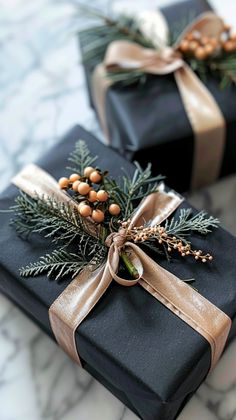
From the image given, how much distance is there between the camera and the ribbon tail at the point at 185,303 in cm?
76

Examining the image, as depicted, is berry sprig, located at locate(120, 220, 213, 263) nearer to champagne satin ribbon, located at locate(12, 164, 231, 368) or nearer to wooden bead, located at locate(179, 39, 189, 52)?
champagne satin ribbon, located at locate(12, 164, 231, 368)

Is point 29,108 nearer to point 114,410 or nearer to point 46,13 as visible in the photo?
point 46,13

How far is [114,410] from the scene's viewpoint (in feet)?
2.91

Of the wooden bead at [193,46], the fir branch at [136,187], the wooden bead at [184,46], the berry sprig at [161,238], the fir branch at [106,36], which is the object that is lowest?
the berry sprig at [161,238]

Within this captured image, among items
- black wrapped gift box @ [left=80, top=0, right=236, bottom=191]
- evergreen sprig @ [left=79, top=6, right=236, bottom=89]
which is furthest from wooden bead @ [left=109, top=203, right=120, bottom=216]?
evergreen sprig @ [left=79, top=6, right=236, bottom=89]

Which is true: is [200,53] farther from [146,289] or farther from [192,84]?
[146,289]

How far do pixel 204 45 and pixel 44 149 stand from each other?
348mm

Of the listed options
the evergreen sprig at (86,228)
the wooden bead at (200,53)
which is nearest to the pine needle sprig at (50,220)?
the evergreen sprig at (86,228)

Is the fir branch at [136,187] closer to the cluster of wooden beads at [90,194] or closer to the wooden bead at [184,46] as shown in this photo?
the cluster of wooden beads at [90,194]

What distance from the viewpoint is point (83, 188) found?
812 millimetres

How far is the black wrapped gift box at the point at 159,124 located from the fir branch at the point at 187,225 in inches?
6.1

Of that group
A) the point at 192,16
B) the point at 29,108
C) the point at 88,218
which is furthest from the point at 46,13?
the point at 88,218

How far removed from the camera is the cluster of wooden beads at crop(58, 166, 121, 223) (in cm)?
80

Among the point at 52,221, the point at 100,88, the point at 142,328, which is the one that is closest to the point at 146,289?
the point at 142,328
